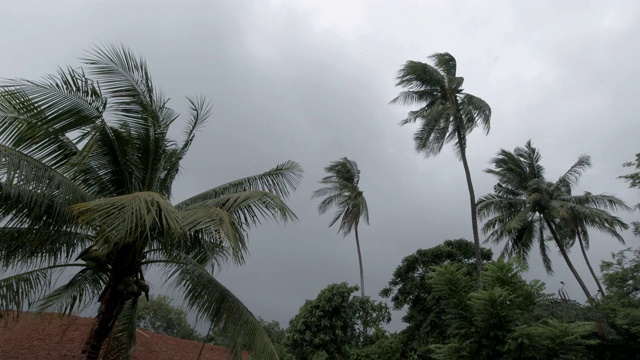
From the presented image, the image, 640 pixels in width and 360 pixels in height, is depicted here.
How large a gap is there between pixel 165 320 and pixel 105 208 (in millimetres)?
26249

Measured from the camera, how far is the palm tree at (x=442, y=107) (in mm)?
21609

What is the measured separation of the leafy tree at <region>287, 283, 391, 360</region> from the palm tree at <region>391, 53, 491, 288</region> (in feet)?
19.3

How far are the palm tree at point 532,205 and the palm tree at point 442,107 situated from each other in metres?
4.19

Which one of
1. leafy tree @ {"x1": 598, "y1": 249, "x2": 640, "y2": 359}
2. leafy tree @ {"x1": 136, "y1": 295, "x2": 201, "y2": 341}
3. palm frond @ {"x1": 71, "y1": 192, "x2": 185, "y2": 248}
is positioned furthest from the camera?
leafy tree @ {"x1": 136, "y1": 295, "x2": 201, "y2": 341}

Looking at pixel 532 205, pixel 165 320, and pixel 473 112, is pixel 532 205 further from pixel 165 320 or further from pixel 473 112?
pixel 165 320

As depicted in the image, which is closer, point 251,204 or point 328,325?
point 251,204

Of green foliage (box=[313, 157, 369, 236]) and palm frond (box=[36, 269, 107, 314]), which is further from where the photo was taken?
green foliage (box=[313, 157, 369, 236])

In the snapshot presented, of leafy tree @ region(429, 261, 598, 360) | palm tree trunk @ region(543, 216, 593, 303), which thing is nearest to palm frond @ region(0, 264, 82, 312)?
leafy tree @ region(429, 261, 598, 360)

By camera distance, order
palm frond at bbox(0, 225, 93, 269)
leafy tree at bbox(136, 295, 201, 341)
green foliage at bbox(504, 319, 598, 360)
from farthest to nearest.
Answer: leafy tree at bbox(136, 295, 201, 341), green foliage at bbox(504, 319, 598, 360), palm frond at bbox(0, 225, 93, 269)

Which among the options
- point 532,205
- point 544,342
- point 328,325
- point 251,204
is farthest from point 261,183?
point 532,205

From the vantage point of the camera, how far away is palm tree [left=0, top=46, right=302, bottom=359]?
249 inches

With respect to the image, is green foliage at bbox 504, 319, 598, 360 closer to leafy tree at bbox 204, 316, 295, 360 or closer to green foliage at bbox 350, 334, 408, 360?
leafy tree at bbox 204, 316, 295, 360

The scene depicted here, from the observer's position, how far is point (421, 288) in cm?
2275

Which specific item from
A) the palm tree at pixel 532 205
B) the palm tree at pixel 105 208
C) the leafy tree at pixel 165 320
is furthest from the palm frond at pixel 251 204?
the leafy tree at pixel 165 320
